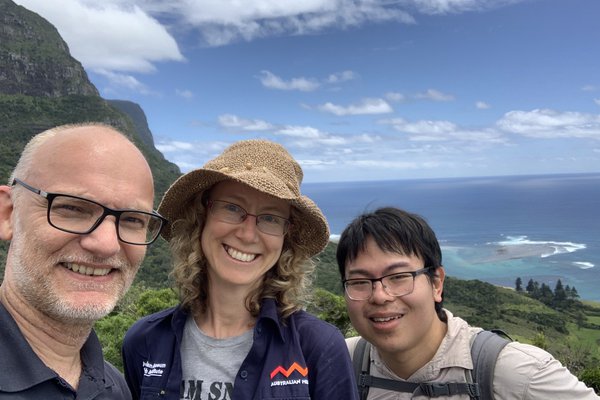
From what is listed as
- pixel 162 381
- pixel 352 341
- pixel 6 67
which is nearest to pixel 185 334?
pixel 162 381

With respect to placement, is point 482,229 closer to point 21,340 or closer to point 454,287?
point 454,287

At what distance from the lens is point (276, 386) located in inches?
Answer: 81.9

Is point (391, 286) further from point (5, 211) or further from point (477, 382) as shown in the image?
point (5, 211)

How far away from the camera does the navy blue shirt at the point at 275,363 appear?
208 cm

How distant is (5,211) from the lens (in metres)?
1.75

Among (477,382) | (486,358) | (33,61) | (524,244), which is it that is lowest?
(524,244)

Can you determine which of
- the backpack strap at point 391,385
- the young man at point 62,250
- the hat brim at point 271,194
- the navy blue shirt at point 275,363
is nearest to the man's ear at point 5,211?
the young man at point 62,250

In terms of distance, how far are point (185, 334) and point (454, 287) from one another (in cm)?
5575

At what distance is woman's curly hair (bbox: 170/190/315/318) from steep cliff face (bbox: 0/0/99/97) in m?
103

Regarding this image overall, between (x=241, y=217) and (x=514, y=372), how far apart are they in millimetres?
1753

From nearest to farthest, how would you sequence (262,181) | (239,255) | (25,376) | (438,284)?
(25,376) → (262,181) → (239,255) → (438,284)

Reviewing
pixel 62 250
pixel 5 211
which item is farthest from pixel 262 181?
pixel 5 211

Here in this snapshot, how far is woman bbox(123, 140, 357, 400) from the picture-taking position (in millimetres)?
2123

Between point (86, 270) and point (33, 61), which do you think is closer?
point (86, 270)
